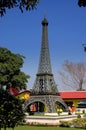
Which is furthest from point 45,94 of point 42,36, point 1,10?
point 1,10

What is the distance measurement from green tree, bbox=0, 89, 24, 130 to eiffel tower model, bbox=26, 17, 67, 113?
36819 mm

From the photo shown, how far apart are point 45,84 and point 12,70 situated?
22.0 feet

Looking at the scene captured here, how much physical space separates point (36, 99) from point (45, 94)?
1586 mm

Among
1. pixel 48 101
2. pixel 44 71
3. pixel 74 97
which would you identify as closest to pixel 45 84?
pixel 44 71

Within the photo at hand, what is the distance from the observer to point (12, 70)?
167 feet

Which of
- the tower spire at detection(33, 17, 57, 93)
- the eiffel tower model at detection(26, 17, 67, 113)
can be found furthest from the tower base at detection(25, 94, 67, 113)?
the tower spire at detection(33, 17, 57, 93)

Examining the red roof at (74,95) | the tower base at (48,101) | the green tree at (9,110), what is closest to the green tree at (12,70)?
the tower base at (48,101)

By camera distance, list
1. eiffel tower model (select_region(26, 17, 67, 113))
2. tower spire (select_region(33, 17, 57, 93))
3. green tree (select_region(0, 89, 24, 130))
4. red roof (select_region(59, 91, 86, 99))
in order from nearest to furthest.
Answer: green tree (select_region(0, 89, 24, 130))
eiffel tower model (select_region(26, 17, 67, 113))
tower spire (select_region(33, 17, 57, 93))
red roof (select_region(59, 91, 86, 99))

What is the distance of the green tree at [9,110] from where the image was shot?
1448cm

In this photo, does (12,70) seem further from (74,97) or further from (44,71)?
(74,97)

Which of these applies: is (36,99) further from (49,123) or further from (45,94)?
(49,123)

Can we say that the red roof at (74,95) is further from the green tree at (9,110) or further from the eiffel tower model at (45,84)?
the green tree at (9,110)

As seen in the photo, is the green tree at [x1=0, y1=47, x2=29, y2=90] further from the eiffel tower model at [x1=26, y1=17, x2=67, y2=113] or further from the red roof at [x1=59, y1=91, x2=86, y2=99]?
the red roof at [x1=59, y1=91, x2=86, y2=99]

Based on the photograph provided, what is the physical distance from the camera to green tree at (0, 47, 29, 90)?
50250mm
